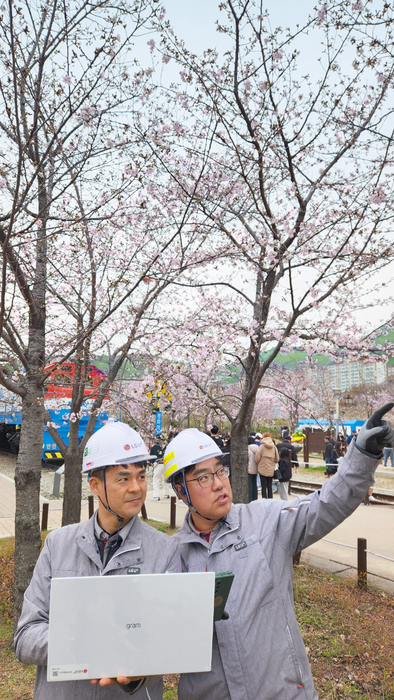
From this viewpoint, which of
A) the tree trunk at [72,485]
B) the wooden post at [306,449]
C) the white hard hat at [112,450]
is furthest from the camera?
the wooden post at [306,449]

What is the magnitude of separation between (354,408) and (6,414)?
35.8m

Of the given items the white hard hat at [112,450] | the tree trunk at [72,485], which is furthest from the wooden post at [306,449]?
the white hard hat at [112,450]

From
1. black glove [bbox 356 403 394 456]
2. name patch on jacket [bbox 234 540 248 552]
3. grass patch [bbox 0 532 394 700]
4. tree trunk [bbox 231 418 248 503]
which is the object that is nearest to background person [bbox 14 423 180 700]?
name patch on jacket [bbox 234 540 248 552]

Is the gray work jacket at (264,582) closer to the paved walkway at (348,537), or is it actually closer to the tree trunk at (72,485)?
the paved walkway at (348,537)

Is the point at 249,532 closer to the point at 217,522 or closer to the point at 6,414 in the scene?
the point at 217,522

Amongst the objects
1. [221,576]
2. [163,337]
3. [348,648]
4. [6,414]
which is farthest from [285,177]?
[6,414]

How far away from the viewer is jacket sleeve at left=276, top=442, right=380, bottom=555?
1815 mm

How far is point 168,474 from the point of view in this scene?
2137mm

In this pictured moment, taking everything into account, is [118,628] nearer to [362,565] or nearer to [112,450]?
[112,450]

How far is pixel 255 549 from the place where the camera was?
1914 millimetres

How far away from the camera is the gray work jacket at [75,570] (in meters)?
1.78

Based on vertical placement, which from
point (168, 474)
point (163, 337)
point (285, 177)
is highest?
point (285, 177)

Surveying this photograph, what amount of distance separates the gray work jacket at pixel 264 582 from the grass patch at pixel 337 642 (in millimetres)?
2455

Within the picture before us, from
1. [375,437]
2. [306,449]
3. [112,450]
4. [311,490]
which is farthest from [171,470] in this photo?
[306,449]
